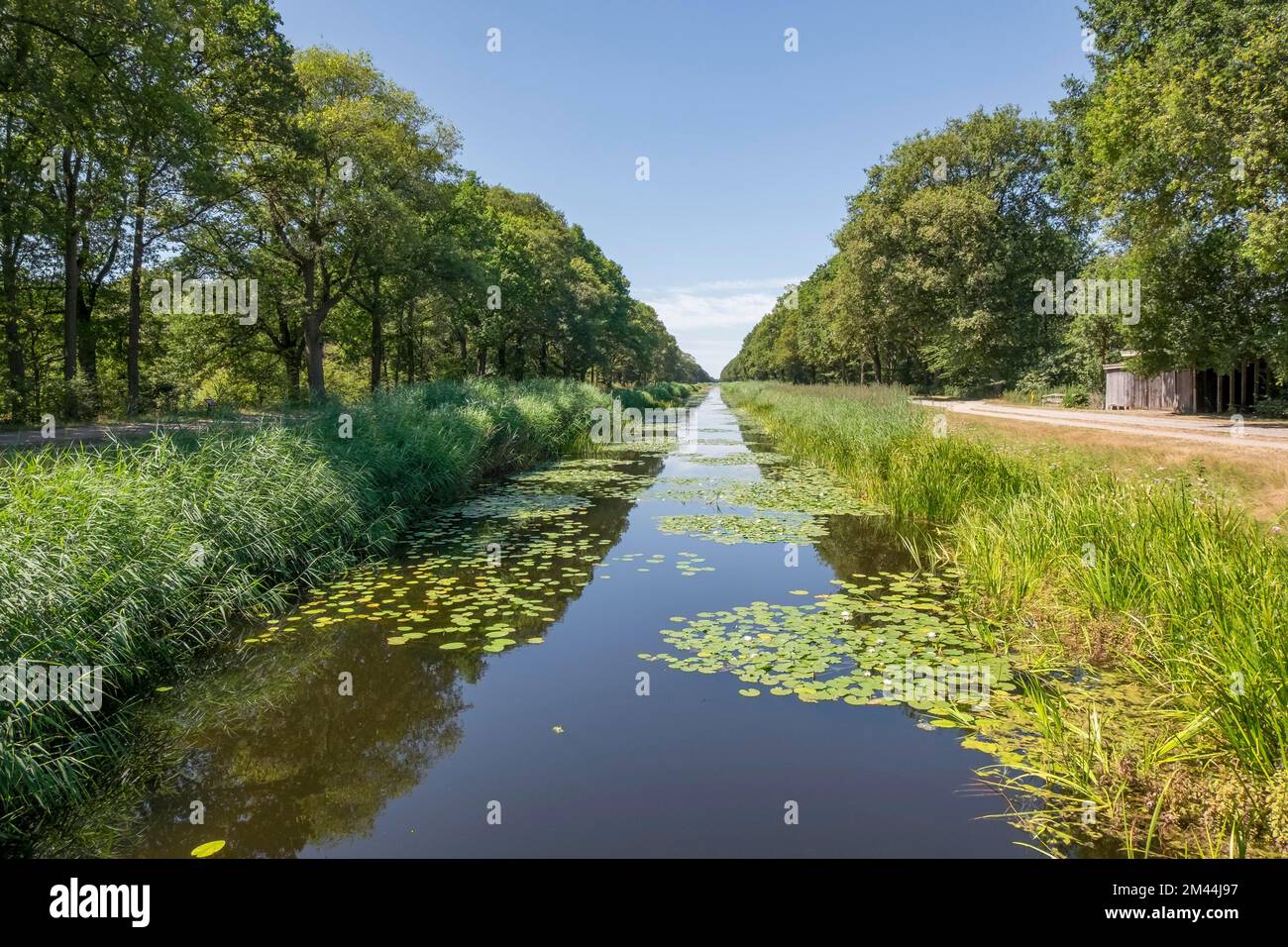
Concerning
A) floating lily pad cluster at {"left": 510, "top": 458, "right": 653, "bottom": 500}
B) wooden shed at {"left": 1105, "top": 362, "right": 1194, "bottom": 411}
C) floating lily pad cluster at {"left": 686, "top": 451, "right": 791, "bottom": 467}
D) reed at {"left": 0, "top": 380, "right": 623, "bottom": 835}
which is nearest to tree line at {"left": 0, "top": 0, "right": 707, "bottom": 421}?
floating lily pad cluster at {"left": 510, "top": 458, "right": 653, "bottom": 500}

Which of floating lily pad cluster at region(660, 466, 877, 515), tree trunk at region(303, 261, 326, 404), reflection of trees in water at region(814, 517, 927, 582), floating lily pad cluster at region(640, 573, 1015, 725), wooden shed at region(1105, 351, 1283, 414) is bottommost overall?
floating lily pad cluster at region(640, 573, 1015, 725)

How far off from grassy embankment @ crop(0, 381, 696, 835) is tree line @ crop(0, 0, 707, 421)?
9903mm

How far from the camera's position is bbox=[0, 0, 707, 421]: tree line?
14641 mm

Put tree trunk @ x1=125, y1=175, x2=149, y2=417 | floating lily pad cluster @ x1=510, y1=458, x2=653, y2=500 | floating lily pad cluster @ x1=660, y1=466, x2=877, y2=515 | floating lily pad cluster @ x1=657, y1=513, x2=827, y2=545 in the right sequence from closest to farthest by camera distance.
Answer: floating lily pad cluster @ x1=657, y1=513, x2=827, y2=545 < floating lily pad cluster @ x1=660, y1=466, x2=877, y2=515 < floating lily pad cluster @ x1=510, y1=458, x2=653, y2=500 < tree trunk @ x1=125, y1=175, x2=149, y2=417

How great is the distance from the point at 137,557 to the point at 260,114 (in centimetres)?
2237

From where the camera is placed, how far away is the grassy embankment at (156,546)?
400cm

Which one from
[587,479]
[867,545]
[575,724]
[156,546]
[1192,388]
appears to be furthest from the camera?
[1192,388]

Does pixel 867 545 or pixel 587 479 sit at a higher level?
pixel 587 479

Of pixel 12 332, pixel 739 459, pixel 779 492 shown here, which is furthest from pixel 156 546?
pixel 12 332

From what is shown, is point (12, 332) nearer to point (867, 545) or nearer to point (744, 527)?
point (744, 527)

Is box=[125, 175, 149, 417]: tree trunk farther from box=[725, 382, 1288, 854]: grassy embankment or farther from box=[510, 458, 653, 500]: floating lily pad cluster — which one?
box=[725, 382, 1288, 854]: grassy embankment

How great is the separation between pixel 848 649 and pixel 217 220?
27.1 metres

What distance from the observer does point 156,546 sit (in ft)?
18.7

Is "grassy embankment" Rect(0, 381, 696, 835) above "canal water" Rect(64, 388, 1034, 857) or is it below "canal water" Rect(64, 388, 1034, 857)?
above
